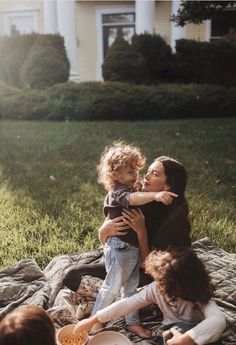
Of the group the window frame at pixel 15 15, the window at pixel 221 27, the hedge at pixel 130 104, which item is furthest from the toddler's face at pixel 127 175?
the window frame at pixel 15 15

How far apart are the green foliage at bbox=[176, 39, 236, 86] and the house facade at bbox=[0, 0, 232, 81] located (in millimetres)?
1460

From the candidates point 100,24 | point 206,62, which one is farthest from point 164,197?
point 100,24

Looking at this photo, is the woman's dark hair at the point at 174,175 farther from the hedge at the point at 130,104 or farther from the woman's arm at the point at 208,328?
the hedge at the point at 130,104

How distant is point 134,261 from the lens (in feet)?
7.86

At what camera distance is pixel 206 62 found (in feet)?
38.3

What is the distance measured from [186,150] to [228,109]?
11.1ft

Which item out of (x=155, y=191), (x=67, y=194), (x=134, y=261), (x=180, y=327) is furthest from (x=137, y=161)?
→ (x=67, y=194)

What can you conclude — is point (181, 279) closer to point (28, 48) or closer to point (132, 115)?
point (132, 115)

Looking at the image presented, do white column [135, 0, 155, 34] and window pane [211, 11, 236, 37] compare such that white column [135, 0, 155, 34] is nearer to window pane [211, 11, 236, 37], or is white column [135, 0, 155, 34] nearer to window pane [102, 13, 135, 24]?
window pane [102, 13, 135, 24]

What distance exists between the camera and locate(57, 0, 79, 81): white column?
42.5 feet

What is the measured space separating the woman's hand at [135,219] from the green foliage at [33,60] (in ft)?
31.4

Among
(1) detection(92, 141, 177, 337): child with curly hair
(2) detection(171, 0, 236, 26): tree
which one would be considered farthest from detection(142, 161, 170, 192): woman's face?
(2) detection(171, 0, 236, 26): tree

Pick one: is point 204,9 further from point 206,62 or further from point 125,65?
point 206,62

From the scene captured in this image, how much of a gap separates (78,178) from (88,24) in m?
10.6
